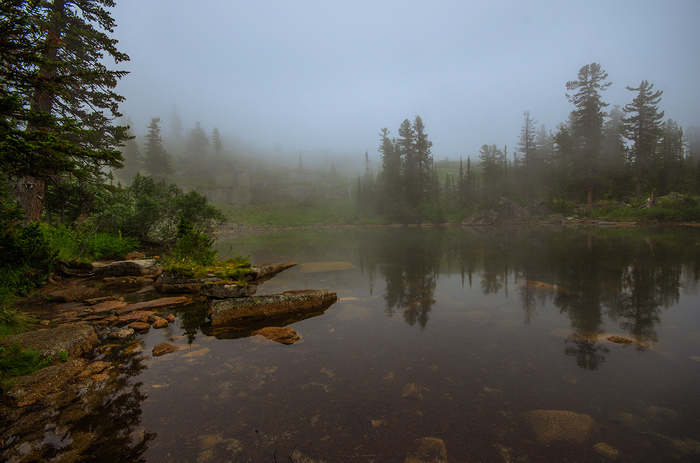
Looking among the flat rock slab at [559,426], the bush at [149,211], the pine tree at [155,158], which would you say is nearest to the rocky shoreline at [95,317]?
the flat rock slab at [559,426]

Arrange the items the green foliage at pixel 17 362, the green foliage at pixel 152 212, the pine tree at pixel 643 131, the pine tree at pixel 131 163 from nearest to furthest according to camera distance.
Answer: the green foliage at pixel 17 362
the green foliage at pixel 152 212
the pine tree at pixel 643 131
the pine tree at pixel 131 163

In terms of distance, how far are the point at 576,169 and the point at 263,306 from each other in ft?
224

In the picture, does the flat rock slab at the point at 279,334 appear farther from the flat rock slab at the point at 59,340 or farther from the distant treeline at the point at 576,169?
the distant treeline at the point at 576,169

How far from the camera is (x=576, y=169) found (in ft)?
178

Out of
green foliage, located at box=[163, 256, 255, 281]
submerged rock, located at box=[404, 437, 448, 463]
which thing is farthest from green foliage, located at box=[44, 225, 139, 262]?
submerged rock, located at box=[404, 437, 448, 463]

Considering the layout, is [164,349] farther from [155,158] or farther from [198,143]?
[198,143]

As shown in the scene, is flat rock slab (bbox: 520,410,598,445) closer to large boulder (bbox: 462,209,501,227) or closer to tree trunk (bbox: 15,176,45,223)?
tree trunk (bbox: 15,176,45,223)

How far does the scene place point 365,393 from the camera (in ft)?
13.7

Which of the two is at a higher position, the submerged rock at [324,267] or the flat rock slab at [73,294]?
the flat rock slab at [73,294]

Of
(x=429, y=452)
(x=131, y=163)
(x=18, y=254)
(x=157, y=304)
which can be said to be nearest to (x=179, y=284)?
(x=157, y=304)

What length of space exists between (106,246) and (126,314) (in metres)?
10.3

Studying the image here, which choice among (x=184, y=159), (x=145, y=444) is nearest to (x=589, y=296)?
(x=145, y=444)

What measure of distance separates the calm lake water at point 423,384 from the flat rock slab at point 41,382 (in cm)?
82

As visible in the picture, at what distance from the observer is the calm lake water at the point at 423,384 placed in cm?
317
